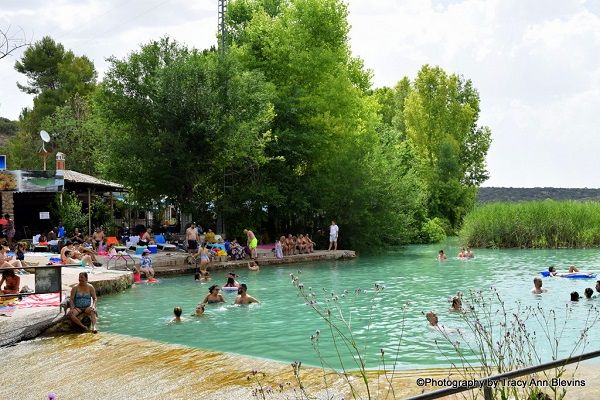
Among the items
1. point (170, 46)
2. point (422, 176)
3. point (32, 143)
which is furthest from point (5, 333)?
point (32, 143)

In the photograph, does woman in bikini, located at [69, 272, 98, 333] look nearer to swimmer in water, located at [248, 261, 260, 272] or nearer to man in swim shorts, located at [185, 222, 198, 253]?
swimmer in water, located at [248, 261, 260, 272]

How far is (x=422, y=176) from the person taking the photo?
52594 millimetres

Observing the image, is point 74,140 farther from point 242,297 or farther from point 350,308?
point 350,308

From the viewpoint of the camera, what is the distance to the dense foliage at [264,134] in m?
30.5

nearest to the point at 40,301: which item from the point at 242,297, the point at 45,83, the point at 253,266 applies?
the point at 242,297

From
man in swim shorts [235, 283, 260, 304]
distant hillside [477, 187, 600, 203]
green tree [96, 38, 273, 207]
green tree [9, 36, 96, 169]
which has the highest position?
green tree [9, 36, 96, 169]

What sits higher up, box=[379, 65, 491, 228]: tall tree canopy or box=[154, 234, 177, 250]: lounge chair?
box=[379, 65, 491, 228]: tall tree canopy

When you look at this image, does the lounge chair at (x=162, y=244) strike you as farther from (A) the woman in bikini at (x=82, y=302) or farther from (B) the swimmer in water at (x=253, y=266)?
(A) the woman in bikini at (x=82, y=302)

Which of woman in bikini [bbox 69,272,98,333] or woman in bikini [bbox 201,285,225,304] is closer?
woman in bikini [bbox 69,272,98,333]

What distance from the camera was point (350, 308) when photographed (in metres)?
15.5

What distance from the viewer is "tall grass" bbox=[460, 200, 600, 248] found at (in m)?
35.7

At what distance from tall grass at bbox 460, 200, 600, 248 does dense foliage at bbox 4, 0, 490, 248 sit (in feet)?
15.5

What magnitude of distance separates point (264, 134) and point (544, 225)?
16.1 m

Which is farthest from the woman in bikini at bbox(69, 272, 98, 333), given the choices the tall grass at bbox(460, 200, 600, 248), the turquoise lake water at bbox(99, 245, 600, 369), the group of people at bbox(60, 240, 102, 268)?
the tall grass at bbox(460, 200, 600, 248)
